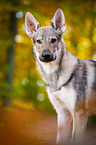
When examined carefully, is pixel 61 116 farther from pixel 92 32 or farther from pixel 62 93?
pixel 92 32

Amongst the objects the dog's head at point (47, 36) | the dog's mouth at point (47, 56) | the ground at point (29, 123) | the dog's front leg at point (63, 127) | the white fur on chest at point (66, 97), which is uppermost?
the dog's head at point (47, 36)

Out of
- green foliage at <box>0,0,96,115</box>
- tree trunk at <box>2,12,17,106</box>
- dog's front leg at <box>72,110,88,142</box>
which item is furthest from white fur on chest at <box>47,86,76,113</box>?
tree trunk at <box>2,12,17,106</box>

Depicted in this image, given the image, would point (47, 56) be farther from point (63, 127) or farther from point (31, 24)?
point (63, 127)

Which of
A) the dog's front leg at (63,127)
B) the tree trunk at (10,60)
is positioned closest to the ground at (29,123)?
the tree trunk at (10,60)

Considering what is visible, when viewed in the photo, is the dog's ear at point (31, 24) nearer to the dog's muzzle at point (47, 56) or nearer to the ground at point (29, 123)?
the dog's muzzle at point (47, 56)

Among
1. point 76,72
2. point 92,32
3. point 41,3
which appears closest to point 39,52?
point 76,72

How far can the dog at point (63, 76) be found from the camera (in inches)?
104

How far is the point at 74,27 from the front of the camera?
6.07 meters

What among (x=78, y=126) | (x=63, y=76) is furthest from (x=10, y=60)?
(x=78, y=126)

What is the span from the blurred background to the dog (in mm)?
2084

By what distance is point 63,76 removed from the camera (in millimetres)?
2777

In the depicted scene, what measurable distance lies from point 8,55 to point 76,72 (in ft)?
19.8

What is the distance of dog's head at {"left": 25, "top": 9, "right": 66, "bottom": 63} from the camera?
2594 mm

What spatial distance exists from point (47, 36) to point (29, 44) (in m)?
6.17
